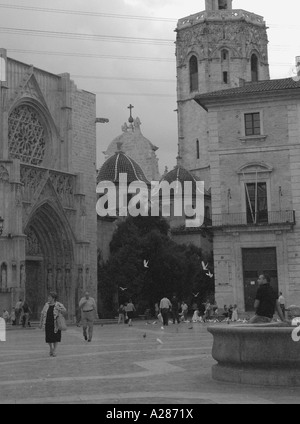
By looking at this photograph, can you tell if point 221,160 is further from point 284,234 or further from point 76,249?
point 76,249

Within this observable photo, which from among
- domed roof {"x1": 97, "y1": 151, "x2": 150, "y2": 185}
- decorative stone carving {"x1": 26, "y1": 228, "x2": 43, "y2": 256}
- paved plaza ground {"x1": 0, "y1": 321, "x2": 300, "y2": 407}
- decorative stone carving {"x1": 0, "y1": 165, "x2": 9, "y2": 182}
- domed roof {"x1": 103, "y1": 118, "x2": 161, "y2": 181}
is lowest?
paved plaza ground {"x1": 0, "y1": 321, "x2": 300, "y2": 407}

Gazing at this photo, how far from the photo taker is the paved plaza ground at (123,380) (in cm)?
970

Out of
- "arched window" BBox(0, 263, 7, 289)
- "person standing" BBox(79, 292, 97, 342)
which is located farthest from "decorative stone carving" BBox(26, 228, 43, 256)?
"person standing" BBox(79, 292, 97, 342)

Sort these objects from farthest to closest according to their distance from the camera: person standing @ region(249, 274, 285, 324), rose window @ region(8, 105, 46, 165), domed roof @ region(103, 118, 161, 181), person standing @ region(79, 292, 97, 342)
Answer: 1. domed roof @ region(103, 118, 161, 181)
2. rose window @ region(8, 105, 46, 165)
3. person standing @ region(79, 292, 97, 342)
4. person standing @ region(249, 274, 285, 324)

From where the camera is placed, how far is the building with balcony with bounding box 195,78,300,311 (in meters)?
39.6

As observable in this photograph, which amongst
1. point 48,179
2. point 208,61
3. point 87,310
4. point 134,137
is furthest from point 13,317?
point 208,61

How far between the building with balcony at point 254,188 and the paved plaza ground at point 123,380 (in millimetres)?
21375

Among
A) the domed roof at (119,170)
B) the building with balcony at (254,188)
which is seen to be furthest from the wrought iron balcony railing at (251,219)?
the domed roof at (119,170)

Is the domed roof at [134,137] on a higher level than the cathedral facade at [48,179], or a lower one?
higher

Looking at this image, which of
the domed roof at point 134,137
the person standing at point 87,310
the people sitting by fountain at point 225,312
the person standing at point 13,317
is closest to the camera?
the person standing at point 87,310

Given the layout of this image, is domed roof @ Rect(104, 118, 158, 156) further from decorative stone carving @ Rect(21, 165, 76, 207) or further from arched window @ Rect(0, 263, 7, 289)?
arched window @ Rect(0, 263, 7, 289)

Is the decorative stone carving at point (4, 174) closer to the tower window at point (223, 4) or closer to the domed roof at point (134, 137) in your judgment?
the domed roof at point (134, 137)

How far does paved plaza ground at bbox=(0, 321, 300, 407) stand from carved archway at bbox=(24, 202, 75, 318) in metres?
29.4
